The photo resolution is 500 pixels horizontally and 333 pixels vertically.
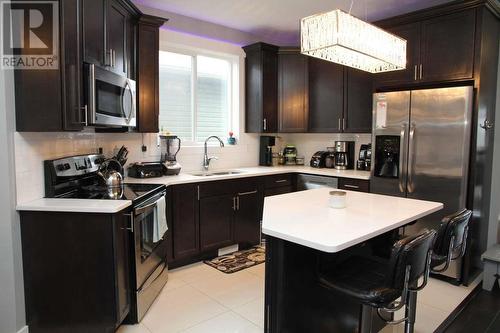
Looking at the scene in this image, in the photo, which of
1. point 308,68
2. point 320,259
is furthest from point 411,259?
point 308,68

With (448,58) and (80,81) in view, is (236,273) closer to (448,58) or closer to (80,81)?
(80,81)

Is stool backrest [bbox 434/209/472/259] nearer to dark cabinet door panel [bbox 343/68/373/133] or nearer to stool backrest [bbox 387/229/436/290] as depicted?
stool backrest [bbox 387/229/436/290]

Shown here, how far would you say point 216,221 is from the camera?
3600 millimetres

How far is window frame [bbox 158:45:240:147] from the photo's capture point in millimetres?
4051

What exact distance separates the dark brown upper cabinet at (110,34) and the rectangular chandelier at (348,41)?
1497 mm

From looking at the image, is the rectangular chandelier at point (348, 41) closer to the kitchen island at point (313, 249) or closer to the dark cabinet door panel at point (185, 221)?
the kitchen island at point (313, 249)

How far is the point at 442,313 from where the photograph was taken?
2.62 metres

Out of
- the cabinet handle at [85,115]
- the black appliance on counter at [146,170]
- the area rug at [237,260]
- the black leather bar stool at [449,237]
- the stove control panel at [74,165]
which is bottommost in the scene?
the area rug at [237,260]

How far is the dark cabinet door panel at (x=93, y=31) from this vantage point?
2.35 metres

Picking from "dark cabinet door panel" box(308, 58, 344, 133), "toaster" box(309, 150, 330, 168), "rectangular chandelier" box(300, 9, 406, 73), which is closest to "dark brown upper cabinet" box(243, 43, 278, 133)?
"dark cabinet door panel" box(308, 58, 344, 133)

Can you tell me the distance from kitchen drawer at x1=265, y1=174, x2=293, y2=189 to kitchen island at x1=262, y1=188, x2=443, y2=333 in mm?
1835

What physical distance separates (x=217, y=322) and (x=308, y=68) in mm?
3245

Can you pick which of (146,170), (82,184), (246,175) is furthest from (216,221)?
(82,184)

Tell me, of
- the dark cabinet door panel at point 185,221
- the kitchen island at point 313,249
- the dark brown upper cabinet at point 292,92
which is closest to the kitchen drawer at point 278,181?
the dark brown upper cabinet at point 292,92
